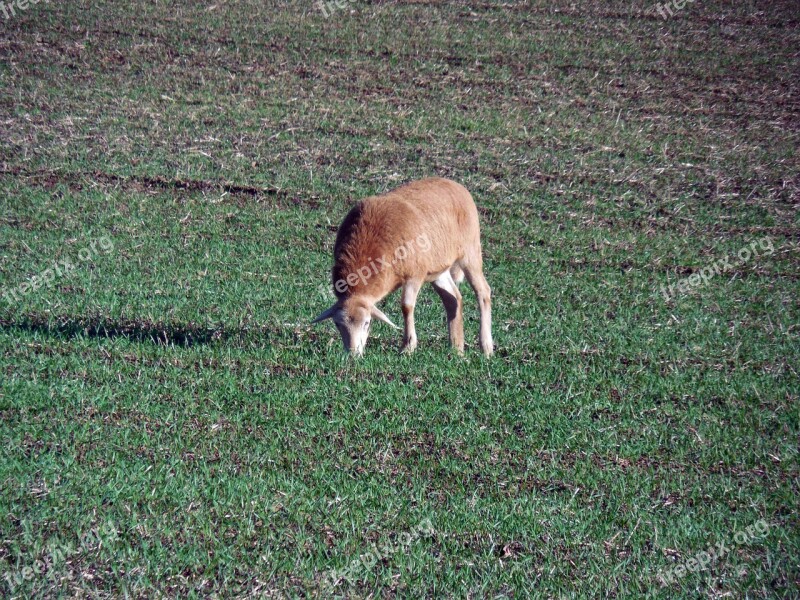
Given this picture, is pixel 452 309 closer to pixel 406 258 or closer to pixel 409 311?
pixel 409 311

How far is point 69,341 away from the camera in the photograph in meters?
7.79

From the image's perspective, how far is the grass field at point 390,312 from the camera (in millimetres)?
4969

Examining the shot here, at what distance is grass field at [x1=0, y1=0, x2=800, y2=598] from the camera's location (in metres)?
4.97

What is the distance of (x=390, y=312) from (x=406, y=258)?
80.6 inches

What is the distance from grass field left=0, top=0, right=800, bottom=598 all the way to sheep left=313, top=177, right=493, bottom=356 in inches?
13.5

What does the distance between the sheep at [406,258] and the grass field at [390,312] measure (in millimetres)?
342

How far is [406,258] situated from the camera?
7.96 m

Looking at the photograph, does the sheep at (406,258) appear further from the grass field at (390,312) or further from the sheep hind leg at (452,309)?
the grass field at (390,312)

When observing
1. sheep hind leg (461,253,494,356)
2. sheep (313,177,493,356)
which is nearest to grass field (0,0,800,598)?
sheep hind leg (461,253,494,356)

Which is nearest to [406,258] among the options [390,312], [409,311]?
[409,311]

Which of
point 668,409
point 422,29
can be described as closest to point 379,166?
point 422,29

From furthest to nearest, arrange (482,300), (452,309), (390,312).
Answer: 1. (390,312)
2. (482,300)
3. (452,309)

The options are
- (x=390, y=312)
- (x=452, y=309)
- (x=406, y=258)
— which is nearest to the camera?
(x=406, y=258)

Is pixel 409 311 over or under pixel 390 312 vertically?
over
